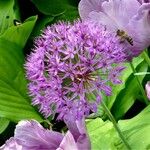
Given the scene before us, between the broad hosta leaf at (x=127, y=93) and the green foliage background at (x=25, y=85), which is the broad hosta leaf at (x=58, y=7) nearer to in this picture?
the green foliage background at (x=25, y=85)

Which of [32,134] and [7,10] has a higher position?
[32,134]

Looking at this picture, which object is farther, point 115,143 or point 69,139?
point 115,143

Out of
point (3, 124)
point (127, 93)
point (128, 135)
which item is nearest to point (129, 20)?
point (128, 135)

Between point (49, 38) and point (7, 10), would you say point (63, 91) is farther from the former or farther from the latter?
point (7, 10)

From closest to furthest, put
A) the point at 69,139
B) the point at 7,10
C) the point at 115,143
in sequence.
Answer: the point at 69,139, the point at 115,143, the point at 7,10

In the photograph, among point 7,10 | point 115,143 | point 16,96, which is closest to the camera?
point 115,143

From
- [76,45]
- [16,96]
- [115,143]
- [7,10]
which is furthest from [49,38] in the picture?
[7,10]

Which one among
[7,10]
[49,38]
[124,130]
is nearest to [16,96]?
[7,10]

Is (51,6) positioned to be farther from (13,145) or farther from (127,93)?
(13,145)

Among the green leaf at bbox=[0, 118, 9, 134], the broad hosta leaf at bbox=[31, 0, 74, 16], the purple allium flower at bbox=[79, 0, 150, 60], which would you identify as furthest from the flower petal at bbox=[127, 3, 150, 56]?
the broad hosta leaf at bbox=[31, 0, 74, 16]
